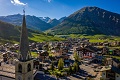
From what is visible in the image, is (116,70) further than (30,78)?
Yes

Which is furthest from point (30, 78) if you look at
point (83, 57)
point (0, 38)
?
point (0, 38)

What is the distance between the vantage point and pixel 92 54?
415 ft

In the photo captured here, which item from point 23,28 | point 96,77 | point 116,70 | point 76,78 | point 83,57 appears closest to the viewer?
point 23,28

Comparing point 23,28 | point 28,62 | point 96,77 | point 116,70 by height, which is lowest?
point 96,77

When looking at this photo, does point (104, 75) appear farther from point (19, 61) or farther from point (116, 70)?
point (19, 61)

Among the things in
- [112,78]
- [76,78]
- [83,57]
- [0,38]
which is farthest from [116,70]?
[0,38]

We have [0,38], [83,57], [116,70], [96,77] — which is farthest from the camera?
[0,38]

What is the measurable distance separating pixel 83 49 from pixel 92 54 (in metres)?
7.58

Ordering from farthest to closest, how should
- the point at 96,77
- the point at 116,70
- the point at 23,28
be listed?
1. the point at 96,77
2. the point at 116,70
3. the point at 23,28

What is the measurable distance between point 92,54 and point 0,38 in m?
105

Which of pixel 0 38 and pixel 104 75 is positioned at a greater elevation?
pixel 0 38

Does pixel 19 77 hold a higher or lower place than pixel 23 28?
lower

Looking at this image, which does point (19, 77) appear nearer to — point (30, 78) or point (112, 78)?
point (30, 78)

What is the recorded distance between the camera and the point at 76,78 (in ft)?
230
